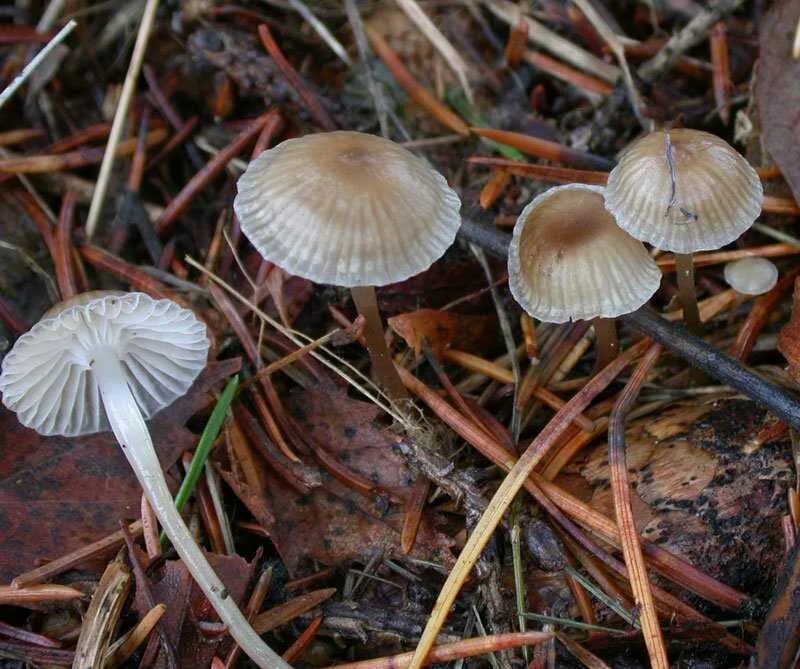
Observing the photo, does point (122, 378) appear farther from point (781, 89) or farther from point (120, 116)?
point (781, 89)

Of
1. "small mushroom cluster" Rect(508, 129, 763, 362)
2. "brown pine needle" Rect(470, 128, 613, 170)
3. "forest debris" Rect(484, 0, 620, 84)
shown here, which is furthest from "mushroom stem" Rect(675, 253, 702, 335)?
"forest debris" Rect(484, 0, 620, 84)

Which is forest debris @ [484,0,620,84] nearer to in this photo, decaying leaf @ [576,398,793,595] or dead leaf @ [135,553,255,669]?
decaying leaf @ [576,398,793,595]

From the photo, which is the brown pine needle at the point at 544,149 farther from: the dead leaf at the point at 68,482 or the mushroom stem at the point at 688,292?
the dead leaf at the point at 68,482

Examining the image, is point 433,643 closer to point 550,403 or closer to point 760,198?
point 550,403

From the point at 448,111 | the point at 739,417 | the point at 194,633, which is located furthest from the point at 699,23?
the point at 194,633

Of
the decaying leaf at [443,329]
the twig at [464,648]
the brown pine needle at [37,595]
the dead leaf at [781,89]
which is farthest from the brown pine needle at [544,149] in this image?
the brown pine needle at [37,595]
